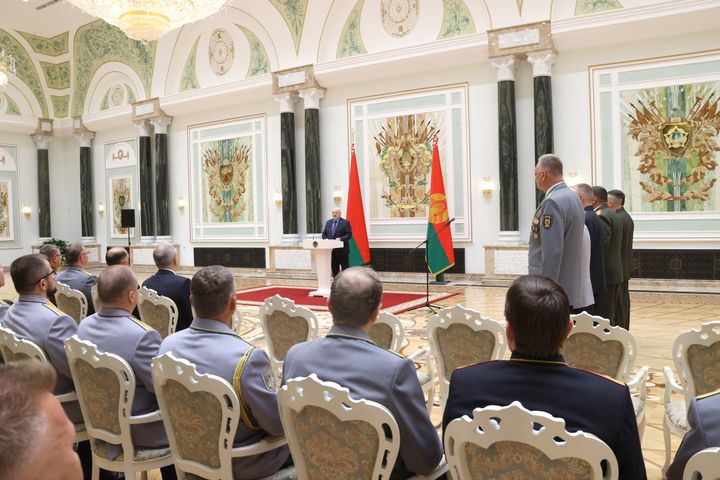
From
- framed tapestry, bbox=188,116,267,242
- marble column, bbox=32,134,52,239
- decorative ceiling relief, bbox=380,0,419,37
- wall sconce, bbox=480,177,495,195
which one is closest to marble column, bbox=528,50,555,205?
wall sconce, bbox=480,177,495,195

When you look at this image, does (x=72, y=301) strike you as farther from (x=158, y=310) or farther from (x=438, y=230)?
(x=438, y=230)

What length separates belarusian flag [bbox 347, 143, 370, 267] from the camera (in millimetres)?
11906

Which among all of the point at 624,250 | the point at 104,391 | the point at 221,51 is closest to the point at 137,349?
the point at 104,391

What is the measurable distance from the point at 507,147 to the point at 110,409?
9505mm

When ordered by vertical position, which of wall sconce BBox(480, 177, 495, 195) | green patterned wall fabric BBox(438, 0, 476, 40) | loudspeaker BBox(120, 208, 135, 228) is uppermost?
green patterned wall fabric BBox(438, 0, 476, 40)

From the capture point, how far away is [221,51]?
14977mm

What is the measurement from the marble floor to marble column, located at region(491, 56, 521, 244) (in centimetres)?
124

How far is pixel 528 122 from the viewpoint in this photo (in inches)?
436

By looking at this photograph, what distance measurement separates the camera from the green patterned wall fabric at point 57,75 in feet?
59.8

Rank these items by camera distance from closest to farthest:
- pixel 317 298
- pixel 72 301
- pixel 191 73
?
pixel 72 301, pixel 317 298, pixel 191 73

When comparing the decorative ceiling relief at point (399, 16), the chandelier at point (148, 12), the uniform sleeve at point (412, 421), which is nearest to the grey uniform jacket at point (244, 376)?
the uniform sleeve at point (412, 421)

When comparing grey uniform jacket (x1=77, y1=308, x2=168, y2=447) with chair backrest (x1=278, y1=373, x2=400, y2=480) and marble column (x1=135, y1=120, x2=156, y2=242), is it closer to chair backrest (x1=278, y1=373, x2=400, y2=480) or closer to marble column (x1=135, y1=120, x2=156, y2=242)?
chair backrest (x1=278, y1=373, x2=400, y2=480)

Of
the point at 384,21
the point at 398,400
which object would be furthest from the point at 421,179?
the point at 398,400

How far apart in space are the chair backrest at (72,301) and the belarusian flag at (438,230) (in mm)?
5590
